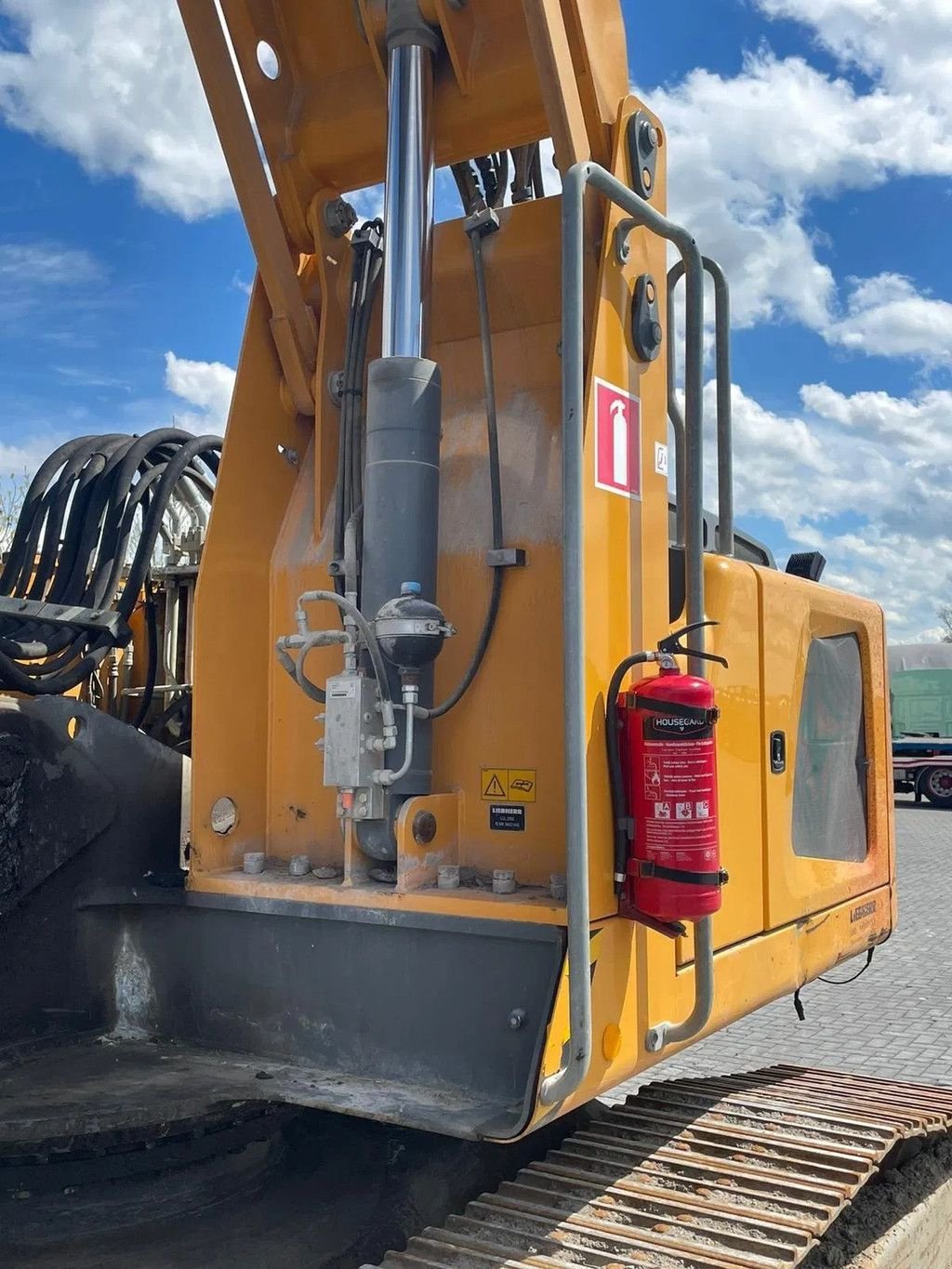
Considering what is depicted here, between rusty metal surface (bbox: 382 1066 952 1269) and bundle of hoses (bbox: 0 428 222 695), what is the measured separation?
1.86 m

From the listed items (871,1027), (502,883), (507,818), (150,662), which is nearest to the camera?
(502,883)

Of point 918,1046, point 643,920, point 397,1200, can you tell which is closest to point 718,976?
point 643,920

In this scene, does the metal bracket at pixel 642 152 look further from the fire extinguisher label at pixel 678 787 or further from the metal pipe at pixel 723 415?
the fire extinguisher label at pixel 678 787

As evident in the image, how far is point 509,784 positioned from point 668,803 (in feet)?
1.68

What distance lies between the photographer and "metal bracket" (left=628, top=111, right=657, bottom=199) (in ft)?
9.70

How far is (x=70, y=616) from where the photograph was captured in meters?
3.55

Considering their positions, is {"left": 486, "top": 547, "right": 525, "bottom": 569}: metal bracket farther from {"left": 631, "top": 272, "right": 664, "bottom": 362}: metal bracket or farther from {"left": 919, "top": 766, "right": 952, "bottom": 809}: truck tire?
{"left": 919, "top": 766, "right": 952, "bottom": 809}: truck tire

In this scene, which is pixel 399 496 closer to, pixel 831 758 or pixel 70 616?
pixel 70 616

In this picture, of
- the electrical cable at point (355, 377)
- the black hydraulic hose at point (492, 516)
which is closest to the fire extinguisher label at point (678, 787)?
the black hydraulic hose at point (492, 516)

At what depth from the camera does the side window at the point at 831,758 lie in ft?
12.1

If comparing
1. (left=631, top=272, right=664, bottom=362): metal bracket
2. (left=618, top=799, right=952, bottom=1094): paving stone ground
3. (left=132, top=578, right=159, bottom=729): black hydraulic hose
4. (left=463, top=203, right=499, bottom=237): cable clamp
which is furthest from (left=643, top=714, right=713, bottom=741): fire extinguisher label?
(left=618, top=799, right=952, bottom=1094): paving stone ground

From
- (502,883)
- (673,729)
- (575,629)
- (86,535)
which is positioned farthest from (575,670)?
(86,535)

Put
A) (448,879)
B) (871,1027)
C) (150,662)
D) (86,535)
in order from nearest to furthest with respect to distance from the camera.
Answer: (448,879), (86,535), (150,662), (871,1027)

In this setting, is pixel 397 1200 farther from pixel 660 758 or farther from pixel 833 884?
pixel 833 884
